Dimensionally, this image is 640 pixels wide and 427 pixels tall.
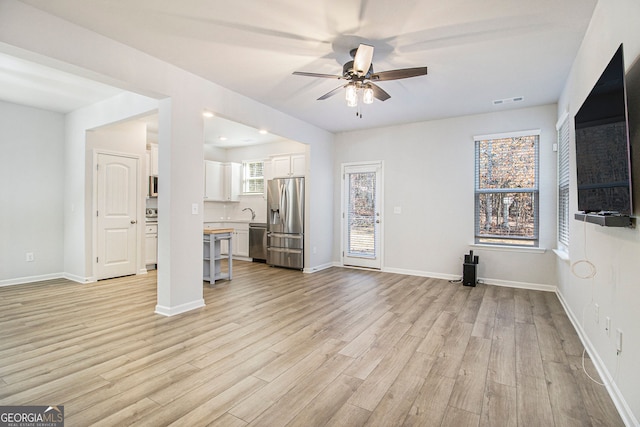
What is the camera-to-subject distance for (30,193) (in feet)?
16.0

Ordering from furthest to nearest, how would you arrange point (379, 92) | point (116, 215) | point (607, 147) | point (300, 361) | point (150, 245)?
point (150, 245)
point (116, 215)
point (379, 92)
point (300, 361)
point (607, 147)

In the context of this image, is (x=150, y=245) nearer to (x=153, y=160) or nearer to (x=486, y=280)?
(x=153, y=160)

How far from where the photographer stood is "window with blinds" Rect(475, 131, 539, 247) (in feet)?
15.4

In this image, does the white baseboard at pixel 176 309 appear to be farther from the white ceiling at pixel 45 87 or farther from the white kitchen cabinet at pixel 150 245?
the white ceiling at pixel 45 87

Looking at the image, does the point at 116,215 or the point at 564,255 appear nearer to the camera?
the point at 564,255

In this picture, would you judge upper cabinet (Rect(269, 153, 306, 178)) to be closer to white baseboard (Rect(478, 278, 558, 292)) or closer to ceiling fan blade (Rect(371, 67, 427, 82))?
ceiling fan blade (Rect(371, 67, 427, 82))

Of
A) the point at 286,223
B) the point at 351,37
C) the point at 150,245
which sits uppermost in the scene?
the point at 351,37

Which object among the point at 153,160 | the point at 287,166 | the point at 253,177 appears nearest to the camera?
the point at 153,160

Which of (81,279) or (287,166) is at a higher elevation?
(287,166)

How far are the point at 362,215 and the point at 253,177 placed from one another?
118 inches

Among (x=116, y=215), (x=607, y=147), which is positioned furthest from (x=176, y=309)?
(x=607, y=147)

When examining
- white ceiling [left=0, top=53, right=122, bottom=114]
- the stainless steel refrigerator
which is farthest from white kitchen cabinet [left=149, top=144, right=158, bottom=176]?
the stainless steel refrigerator

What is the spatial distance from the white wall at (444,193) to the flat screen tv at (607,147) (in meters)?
2.63

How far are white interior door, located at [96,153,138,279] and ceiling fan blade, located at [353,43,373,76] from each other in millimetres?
4409
